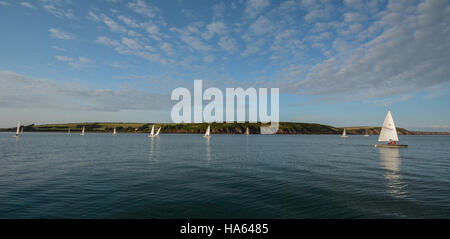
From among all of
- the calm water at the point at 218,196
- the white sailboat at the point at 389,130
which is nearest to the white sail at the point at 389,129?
the white sailboat at the point at 389,130

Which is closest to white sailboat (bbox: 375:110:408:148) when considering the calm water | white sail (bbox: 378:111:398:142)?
white sail (bbox: 378:111:398:142)

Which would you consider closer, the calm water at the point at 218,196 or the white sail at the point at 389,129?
the calm water at the point at 218,196

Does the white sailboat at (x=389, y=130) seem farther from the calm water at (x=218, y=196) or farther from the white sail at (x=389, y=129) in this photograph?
the calm water at (x=218, y=196)

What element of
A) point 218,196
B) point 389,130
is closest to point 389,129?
point 389,130

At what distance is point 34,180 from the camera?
91.6ft

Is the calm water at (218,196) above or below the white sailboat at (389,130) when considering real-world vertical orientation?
below

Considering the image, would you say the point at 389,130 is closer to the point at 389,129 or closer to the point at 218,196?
the point at 389,129

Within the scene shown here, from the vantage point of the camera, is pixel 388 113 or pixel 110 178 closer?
pixel 110 178

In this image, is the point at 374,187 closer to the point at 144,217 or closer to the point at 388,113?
the point at 144,217
